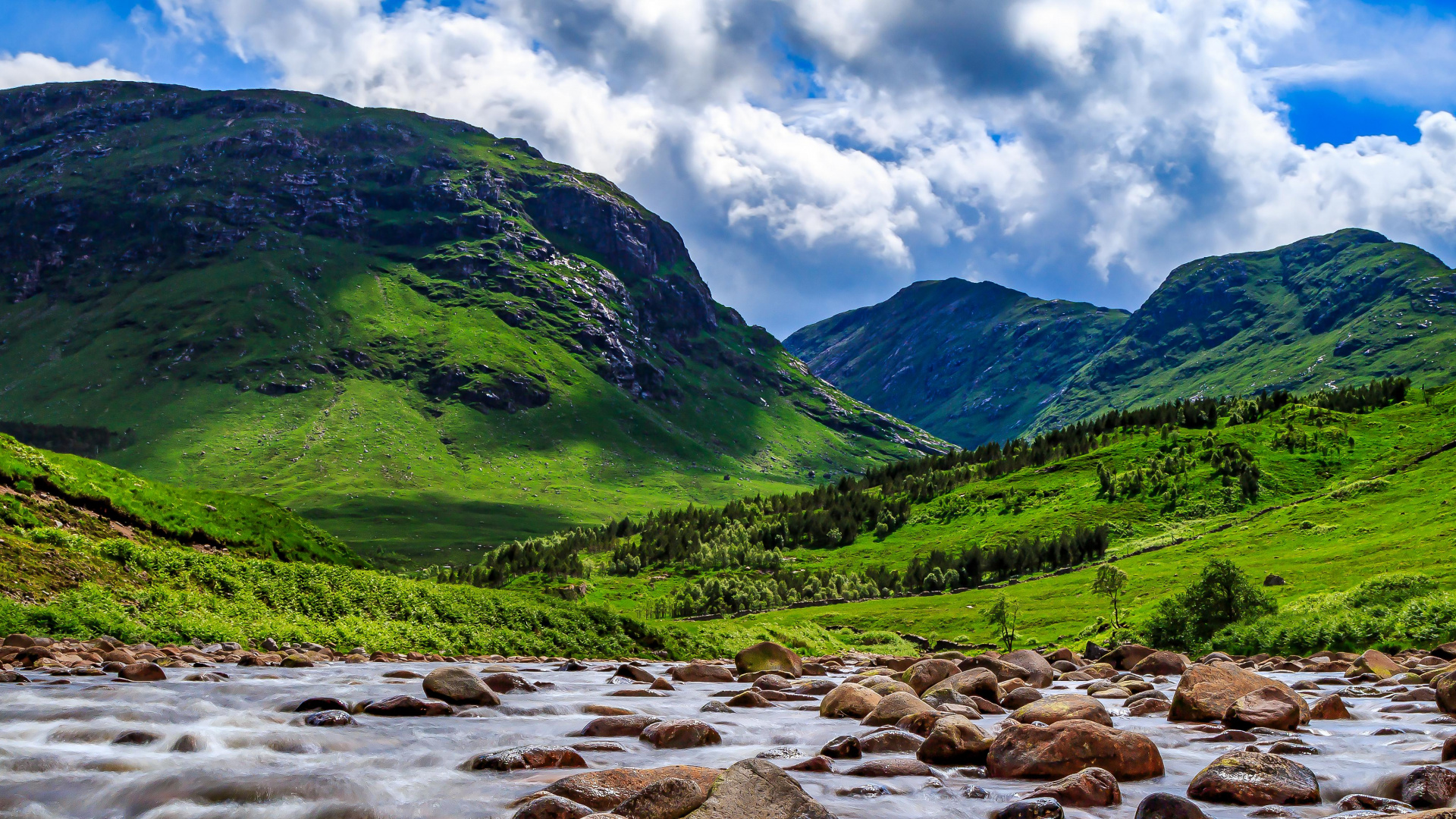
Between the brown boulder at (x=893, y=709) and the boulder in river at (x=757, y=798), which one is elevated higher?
the boulder in river at (x=757, y=798)

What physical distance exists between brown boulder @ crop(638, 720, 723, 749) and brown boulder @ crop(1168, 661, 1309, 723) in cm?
1411

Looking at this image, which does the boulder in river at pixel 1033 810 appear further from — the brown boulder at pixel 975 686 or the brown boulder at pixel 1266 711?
the brown boulder at pixel 975 686

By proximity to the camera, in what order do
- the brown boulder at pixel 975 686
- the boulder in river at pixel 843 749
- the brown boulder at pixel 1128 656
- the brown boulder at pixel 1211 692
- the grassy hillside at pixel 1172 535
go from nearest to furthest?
the boulder in river at pixel 843 749, the brown boulder at pixel 1211 692, the brown boulder at pixel 975 686, the brown boulder at pixel 1128 656, the grassy hillside at pixel 1172 535

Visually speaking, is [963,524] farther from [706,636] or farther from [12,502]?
[12,502]

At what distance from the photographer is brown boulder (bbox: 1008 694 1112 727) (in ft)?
68.2

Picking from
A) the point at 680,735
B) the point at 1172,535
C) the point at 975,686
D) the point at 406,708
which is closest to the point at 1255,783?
the point at 680,735

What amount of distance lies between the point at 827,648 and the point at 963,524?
4308 inches

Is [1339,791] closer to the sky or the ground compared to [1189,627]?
closer to the sky

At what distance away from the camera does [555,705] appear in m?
28.4

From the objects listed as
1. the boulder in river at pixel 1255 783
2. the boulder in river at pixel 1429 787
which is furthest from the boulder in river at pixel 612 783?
the boulder in river at pixel 1429 787

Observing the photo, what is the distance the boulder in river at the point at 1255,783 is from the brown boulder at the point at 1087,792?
1581 mm

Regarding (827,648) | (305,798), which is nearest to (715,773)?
(305,798)

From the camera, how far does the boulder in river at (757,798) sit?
12367 millimetres

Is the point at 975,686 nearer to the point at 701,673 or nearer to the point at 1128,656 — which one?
the point at 701,673
